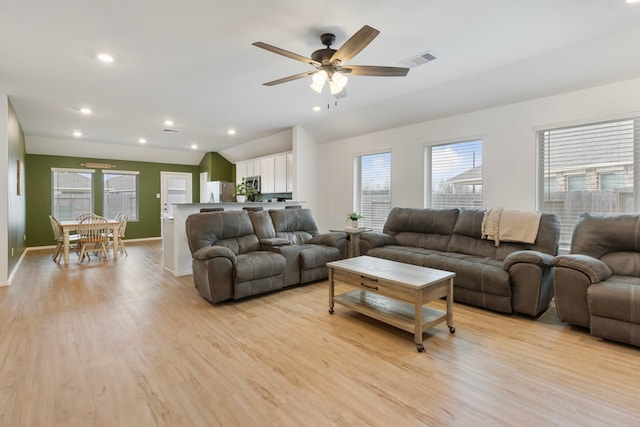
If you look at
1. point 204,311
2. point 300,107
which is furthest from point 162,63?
point 204,311

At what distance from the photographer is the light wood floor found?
1752 mm

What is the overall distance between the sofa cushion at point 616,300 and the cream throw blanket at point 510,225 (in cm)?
97

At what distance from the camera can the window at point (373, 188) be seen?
5938 mm

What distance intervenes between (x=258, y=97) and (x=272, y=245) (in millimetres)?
2228

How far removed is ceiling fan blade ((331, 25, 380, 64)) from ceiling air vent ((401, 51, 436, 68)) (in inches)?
45.8

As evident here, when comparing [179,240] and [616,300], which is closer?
[616,300]

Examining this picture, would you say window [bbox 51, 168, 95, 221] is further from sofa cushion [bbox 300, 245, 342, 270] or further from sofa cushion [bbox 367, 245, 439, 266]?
sofa cushion [bbox 367, 245, 439, 266]

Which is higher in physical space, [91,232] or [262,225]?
[262,225]

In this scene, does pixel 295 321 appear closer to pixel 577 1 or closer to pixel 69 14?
pixel 69 14

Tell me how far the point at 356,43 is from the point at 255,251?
9.44 ft

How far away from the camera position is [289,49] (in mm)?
3166

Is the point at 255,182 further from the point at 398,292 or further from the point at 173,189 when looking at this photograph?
the point at 398,292

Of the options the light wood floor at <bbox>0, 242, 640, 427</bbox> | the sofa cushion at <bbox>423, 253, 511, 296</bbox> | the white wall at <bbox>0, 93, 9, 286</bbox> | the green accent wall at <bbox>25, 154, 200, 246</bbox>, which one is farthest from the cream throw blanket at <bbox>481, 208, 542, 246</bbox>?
the green accent wall at <bbox>25, 154, 200, 246</bbox>

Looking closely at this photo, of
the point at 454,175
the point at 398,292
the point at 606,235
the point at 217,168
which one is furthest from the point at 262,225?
the point at 217,168
